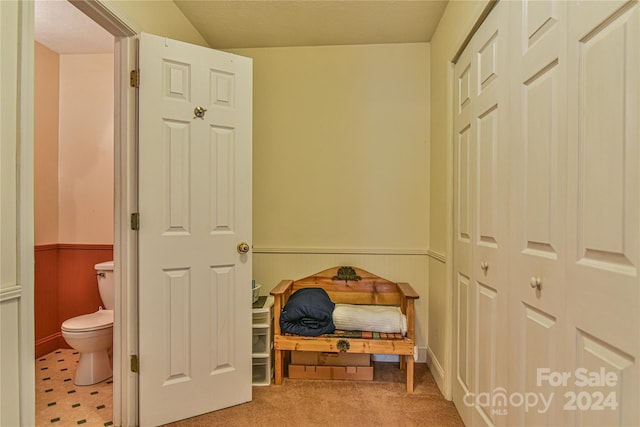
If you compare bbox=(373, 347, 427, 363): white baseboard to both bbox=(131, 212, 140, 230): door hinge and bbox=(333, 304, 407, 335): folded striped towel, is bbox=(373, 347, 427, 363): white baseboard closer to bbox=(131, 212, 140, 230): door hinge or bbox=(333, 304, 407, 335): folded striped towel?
bbox=(333, 304, 407, 335): folded striped towel

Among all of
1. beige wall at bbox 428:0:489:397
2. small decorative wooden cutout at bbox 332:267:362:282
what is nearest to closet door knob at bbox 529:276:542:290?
beige wall at bbox 428:0:489:397

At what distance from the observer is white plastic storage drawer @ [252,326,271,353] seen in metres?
2.18

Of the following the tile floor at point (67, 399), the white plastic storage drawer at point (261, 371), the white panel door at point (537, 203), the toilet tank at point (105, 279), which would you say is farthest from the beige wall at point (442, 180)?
the toilet tank at point (105, 279)

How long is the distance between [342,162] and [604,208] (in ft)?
6.34

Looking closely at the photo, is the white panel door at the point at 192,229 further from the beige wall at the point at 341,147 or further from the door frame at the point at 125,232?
the beige wall at the point at 341,147

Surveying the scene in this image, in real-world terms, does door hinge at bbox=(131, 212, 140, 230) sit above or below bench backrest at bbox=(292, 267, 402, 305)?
above

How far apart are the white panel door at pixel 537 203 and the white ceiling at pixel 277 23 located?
1.13m

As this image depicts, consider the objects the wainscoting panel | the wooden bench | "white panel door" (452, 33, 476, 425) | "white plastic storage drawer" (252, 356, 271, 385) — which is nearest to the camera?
"white panel door" (452, 33, 476, 425)

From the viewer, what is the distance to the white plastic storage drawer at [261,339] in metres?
2.18

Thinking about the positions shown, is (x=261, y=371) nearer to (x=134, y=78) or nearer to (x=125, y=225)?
(x=125, y=225)

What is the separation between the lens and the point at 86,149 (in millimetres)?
2721

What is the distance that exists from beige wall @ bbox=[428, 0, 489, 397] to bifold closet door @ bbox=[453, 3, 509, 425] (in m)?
0.10

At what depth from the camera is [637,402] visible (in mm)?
729

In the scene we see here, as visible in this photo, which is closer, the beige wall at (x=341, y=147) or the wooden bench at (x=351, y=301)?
the wooden bench at (x=351, y=301)
